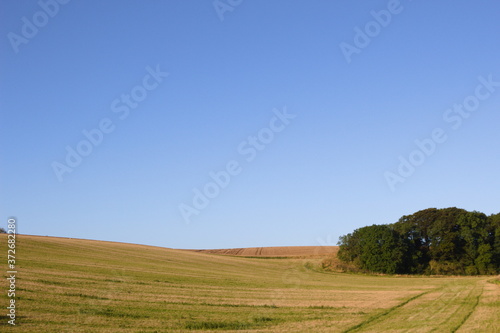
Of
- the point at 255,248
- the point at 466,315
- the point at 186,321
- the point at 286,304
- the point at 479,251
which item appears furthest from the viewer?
the point at 255,248

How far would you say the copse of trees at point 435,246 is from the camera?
7512cm

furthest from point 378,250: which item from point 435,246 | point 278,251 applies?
point 278,251

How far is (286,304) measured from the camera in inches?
1035

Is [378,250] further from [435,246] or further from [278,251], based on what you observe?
[278,251]

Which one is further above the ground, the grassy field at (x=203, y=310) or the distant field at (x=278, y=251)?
the distant field at (x=278, y=251)

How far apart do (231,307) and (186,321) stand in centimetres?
552

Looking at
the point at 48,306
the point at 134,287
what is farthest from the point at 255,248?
the point at 48,306

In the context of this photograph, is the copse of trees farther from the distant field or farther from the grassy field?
the grassy field

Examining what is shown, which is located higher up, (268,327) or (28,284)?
(28,284)

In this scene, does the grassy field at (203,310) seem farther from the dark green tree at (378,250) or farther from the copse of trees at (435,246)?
the copse of trees at (435,246)

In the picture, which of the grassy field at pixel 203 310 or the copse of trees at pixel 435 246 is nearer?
the grassy field at pixel 203 310

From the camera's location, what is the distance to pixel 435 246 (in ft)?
259

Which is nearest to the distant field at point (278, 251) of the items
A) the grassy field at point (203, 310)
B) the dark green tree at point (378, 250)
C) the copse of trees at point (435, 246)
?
the dark green tree at point (378, 250)

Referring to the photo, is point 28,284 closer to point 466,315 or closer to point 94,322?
point 94,322
